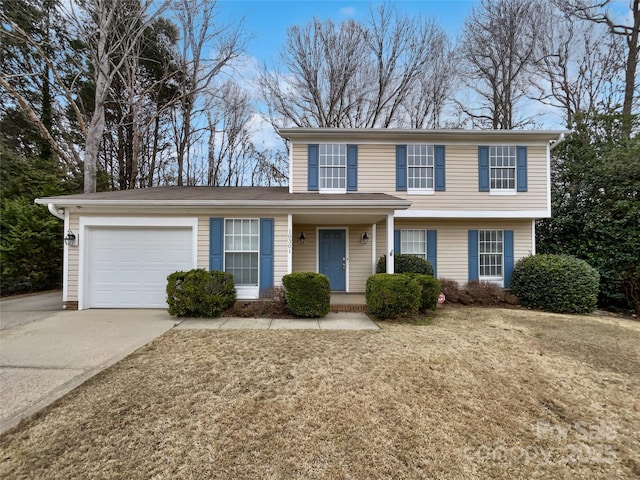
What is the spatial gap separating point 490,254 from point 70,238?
477 inches

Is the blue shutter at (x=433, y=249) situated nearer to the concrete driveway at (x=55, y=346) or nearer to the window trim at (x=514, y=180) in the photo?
the window trim at (x=514, y=180)

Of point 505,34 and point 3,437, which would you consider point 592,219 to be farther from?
point 3,437

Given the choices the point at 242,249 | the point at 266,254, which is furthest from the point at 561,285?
the point at 242,249

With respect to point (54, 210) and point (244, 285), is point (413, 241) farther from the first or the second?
point (54, 210)

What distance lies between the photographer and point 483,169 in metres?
9.35

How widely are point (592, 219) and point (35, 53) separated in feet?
78.3

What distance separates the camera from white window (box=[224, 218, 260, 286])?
7508mm

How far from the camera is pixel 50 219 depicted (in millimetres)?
10062

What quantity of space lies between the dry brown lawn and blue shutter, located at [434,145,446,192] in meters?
5.58

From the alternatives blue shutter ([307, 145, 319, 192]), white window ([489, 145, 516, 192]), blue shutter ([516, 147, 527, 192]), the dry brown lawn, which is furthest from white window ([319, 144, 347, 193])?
the dry brown lawn

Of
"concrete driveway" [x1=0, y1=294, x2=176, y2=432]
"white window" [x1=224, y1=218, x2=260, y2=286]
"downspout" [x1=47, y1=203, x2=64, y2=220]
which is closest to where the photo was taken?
"concrete driveway" [x1=0, y1=294, x2=176, y2=432]

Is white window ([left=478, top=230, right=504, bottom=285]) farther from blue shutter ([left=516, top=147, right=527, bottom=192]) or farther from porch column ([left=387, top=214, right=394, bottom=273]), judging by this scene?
porch column ([left=387, top=214, right=394, bottom=273])

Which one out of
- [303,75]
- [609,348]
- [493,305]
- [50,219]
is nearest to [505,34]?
[303,75]

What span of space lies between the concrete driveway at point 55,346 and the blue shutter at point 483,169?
9.59 metres
